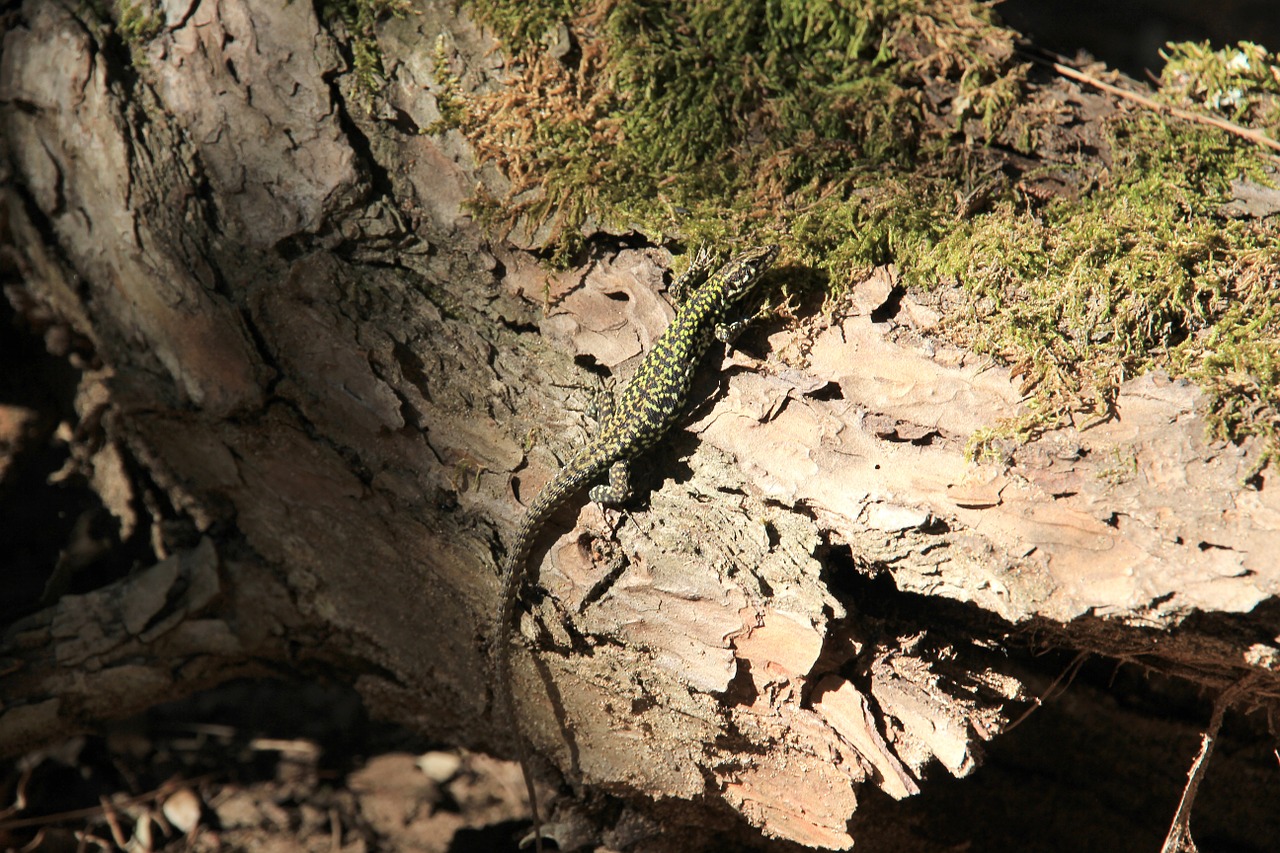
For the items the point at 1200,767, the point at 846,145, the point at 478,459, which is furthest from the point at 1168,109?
the point at 478,459

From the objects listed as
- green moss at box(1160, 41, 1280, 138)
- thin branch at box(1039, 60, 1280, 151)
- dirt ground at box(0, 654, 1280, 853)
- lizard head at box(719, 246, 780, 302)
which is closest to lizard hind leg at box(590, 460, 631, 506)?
lizard head at box(719, 246, 780, 302)

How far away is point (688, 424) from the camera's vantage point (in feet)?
11.3

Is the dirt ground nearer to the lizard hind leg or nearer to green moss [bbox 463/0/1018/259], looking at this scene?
the lizard hind leg

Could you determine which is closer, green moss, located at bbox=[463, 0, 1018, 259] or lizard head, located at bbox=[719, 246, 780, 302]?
lizard head, located at bbox=[719, 246, 780, 302]

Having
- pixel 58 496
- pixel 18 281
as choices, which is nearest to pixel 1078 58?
pixel 18 281

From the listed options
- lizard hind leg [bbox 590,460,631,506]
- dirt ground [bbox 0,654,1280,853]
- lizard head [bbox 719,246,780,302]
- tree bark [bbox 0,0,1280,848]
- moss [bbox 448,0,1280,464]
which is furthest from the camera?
dirt ground [bbox 0,654,1280,853]

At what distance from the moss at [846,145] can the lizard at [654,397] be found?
0.22m

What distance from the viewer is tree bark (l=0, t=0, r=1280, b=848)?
2.91 m

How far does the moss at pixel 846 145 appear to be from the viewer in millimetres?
3100

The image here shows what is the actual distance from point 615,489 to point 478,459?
609 mm

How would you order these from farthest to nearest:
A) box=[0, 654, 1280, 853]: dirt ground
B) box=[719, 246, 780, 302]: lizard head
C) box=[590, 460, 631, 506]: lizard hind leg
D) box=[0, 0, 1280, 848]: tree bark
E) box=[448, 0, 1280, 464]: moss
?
box=[0, 654, 1280, 853]: dirt ground → box=[590, 460, 631, 506]: lizard hind leg → box=[719, 246, 780, 302]: lizard head → box=[448, 0, 1280, 464]: moss → box=[0, 0, 1280, 848]: tree bark

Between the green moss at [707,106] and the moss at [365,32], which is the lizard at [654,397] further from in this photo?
the moss at [365,32]

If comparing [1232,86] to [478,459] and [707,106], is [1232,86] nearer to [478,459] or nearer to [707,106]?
[707,106]

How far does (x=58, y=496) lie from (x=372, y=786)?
2.77 metres
